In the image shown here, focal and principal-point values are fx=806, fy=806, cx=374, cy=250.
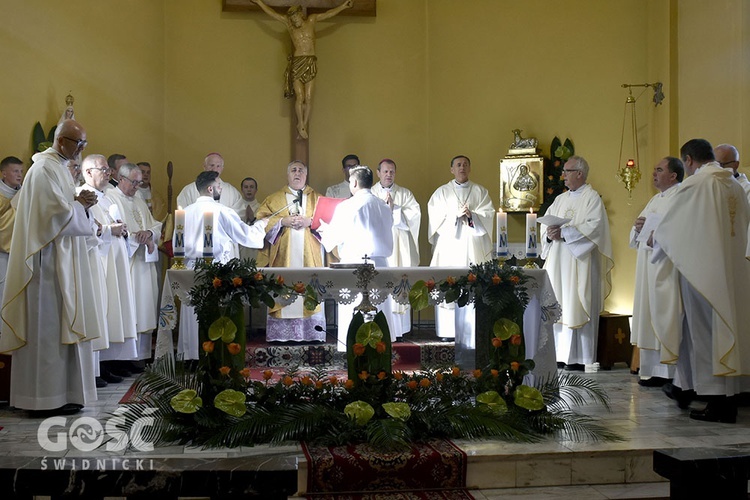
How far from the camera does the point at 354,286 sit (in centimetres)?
592

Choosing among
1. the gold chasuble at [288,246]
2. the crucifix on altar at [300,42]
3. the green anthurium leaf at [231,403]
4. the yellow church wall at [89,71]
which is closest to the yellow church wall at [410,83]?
the yellow church wall at [89,71]

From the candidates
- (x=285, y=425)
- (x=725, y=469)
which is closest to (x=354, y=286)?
(x=285, y=425)

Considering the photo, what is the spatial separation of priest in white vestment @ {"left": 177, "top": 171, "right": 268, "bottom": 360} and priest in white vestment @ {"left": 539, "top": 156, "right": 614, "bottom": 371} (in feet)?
9.85

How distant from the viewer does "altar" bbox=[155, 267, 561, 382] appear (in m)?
5.78

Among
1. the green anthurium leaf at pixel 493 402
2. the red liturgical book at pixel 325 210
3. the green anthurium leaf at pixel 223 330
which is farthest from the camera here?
the red liturgical book at pixel 325 210

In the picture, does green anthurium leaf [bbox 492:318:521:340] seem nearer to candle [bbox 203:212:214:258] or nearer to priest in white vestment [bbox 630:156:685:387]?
priest in white vestment [bbox 630:156:685:387]

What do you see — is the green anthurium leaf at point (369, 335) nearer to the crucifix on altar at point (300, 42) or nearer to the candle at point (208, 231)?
the candle at point (208, 231)

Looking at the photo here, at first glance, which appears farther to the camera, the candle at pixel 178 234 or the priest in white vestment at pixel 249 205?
the priest in white vestment at pixel 249 205

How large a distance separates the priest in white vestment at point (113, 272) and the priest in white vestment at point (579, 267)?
406cm

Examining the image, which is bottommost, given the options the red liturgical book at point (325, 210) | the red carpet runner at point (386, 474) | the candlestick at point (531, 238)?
the red carpet runner at point (386, 474)

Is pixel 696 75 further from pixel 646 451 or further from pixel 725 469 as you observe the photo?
pixel 725 469

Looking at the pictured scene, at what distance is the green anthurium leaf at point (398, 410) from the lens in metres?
4.70

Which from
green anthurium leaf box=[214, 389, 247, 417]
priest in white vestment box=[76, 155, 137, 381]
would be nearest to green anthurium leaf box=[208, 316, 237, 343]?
green anthurium leaf box=[214, 389, 247, 417]

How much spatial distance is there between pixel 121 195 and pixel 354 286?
121 inches
